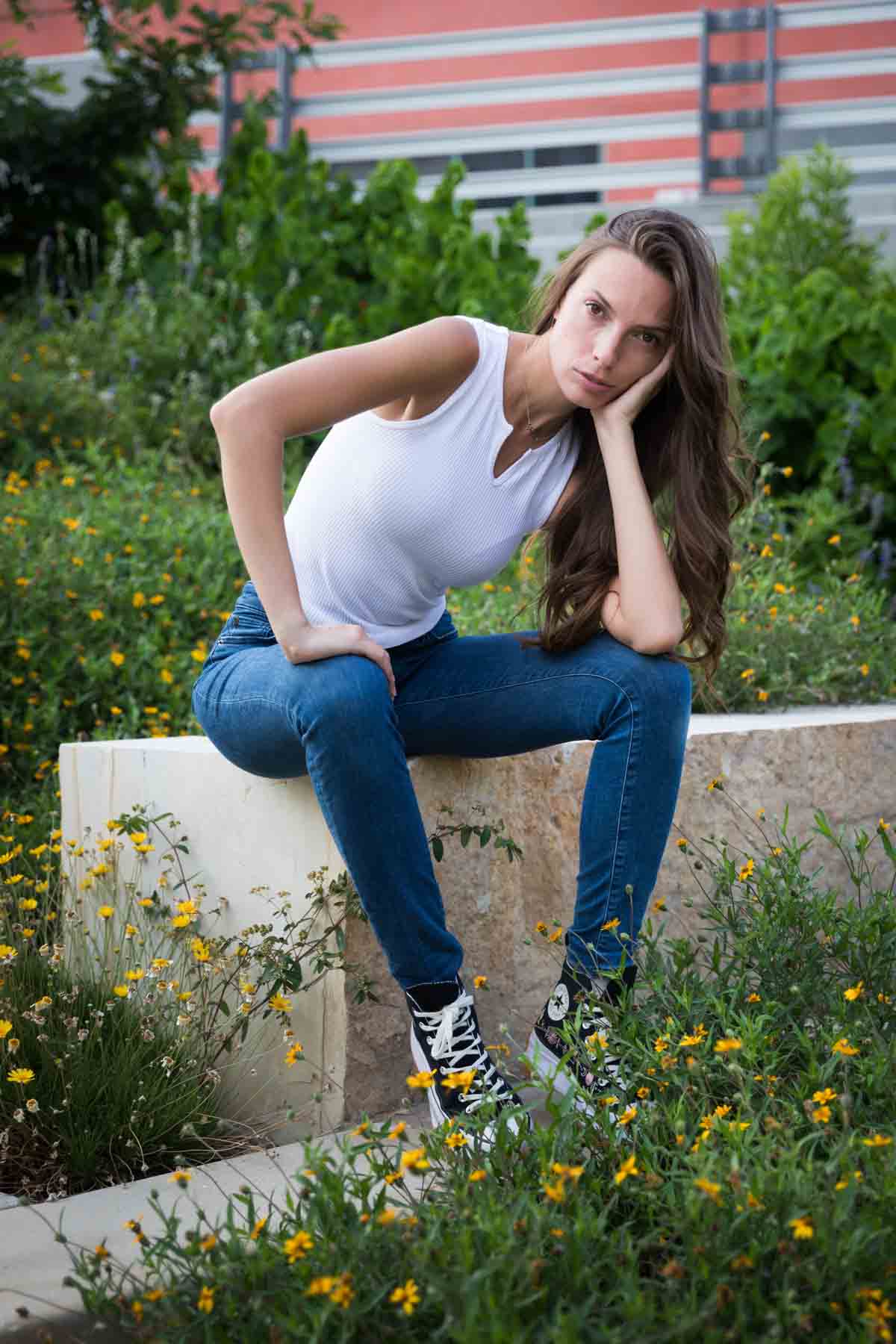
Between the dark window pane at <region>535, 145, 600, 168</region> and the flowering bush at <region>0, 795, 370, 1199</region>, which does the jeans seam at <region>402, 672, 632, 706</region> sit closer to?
the flowering bush at <region>0, 795, 370, 1199</region>

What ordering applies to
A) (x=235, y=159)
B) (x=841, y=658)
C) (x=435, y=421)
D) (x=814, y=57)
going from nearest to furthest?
(x=435, y=421) → (x=841, y=658) → (x=235, y=159) → (x=814, y=57)

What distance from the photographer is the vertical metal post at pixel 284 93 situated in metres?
8.11

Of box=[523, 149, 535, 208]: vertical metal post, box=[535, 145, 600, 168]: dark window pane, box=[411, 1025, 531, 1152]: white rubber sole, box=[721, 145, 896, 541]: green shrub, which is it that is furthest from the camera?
box=[523, 149, 535, 208]: vertical metal post

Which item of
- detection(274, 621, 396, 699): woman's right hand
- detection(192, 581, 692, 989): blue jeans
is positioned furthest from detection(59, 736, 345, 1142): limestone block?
detection(274, 621, 396, 699): woman's right hand

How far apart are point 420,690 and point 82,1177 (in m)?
0.89

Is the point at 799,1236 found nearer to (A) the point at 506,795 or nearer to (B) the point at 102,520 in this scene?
(A) the point at 506,795

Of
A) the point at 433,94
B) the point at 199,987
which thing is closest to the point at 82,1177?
the point at 199,987

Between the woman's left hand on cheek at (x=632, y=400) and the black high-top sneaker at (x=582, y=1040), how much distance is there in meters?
0.87

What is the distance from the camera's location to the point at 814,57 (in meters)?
7.75

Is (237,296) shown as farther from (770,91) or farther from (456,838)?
(456,838)

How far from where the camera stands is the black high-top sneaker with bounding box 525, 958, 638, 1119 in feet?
6.11

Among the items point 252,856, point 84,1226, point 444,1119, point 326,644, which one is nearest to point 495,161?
point 252,856

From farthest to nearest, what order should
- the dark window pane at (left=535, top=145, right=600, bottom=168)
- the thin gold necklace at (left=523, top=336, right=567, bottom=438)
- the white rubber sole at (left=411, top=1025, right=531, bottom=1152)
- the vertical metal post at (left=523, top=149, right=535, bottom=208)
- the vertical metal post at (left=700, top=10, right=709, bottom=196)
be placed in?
the vertical metal post at (left=523, top=149, right=535, bottom=208), the dark window pane at (left=535, top=145, right=600, bottom=168), the vertical metal post at (left=700, top=10, right=709, bottom=196), the thin gold necklace at (left=523, top=336, right=567, bottom=438), the white rubber sole at (left=411, top=1025, right=531, bottom=1152)

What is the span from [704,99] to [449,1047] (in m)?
7.03
